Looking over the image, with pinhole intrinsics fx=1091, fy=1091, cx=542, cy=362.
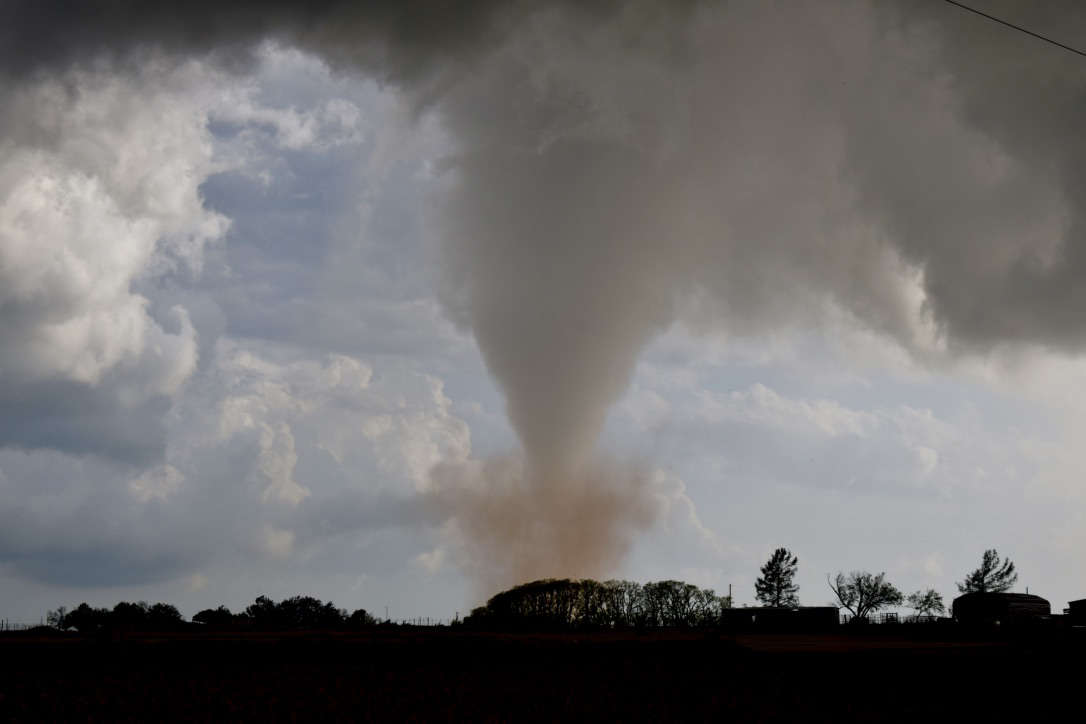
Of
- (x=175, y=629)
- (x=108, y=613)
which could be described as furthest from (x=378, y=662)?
(x=108, y=613)

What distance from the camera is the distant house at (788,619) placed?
403ft

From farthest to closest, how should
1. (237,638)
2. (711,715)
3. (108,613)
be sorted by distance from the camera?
(108,613)
(237,638)
(711,715)

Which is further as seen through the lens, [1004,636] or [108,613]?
[108,613]

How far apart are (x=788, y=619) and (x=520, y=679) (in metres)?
71.1

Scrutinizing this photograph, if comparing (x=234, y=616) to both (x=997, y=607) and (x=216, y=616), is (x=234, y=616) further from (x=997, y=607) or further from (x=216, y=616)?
(x=997, y=607)

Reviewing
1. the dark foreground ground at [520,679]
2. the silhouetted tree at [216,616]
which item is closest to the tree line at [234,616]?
the silhouetted tree at [216,616]

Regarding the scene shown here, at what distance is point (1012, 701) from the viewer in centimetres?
5262

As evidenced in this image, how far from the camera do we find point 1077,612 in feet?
385

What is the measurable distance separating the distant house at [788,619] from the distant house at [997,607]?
16.2 meters

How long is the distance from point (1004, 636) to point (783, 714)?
5557 cm

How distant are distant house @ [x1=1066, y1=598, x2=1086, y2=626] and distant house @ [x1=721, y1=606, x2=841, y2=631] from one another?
975 inches

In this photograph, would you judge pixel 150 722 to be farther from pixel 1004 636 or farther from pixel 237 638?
pixel 1004 636

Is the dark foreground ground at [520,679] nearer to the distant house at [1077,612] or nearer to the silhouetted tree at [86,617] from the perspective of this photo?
the distant house at [1077,612]

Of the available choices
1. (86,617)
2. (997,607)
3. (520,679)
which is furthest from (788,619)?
(86,617)
